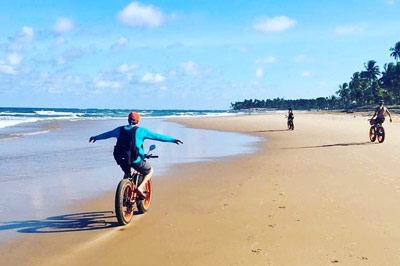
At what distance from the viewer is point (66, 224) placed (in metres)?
6.93

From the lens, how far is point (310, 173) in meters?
11.6

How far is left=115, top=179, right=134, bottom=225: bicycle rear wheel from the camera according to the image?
6531 mm

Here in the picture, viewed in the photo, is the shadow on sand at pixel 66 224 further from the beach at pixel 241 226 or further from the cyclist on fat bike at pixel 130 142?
the cyclist on fat bike at pixel 130 142

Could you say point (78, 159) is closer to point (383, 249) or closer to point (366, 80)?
point (383, 249)

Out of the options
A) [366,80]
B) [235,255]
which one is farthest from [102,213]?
[366,80]

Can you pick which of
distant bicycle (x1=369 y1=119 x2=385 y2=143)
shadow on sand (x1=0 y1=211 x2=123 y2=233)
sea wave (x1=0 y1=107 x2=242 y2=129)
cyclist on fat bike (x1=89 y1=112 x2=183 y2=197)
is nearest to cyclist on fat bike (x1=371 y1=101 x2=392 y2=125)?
distant bicycle (x1=369 y1=119 x2=385 y2=143)

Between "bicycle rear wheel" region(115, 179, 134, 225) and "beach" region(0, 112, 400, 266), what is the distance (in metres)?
0.20

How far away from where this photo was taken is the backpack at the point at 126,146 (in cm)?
683

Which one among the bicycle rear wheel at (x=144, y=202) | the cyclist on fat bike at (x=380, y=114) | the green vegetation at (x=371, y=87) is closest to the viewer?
the bicycle rear wheel at (x=144, y=202)

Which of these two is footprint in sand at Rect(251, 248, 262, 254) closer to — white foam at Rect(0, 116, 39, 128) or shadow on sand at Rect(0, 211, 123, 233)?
shadow on sand at Rect(0, 211, 123, 233)

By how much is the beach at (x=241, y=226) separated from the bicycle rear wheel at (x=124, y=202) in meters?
0.20

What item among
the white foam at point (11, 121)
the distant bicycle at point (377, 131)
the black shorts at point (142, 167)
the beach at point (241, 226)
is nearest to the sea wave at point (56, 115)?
the white foam at point (11, 121)

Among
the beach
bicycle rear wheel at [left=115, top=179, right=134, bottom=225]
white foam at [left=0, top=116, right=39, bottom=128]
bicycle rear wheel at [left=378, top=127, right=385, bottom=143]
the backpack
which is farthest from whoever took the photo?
white foam at [left=0, top=116, right=39, bottom=128]

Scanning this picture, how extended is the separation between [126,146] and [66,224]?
5.30 feet
